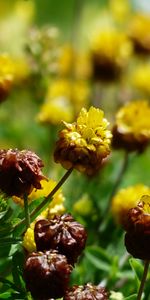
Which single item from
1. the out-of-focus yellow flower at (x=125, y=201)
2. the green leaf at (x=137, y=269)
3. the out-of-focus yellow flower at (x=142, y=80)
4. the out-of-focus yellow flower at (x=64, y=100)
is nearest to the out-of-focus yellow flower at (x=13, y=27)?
the out-of-focus yellow flower at (x=64, y=100)

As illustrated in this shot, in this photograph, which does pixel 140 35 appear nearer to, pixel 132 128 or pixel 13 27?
pixel 13 27

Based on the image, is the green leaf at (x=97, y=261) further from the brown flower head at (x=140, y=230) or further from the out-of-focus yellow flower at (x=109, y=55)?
the out-of-focus yellow flower at (x=109, y=55)

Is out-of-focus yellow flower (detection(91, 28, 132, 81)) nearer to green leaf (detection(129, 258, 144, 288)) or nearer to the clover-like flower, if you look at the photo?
the clover-like flower

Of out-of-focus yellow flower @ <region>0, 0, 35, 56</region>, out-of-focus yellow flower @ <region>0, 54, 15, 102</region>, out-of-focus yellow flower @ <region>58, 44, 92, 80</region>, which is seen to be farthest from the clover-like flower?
out-of-focus yellow flower @ <region>0, 0, 35, 56</region>

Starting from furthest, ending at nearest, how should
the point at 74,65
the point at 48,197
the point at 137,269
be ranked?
1. the point at 74,65
2. the point at 137,269
3. the point at 48,197

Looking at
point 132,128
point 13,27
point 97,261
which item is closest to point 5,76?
point 132,128

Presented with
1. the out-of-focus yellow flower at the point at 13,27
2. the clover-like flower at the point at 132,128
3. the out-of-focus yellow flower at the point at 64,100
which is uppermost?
the out-of-focus yellow flower at the point at 13,27
